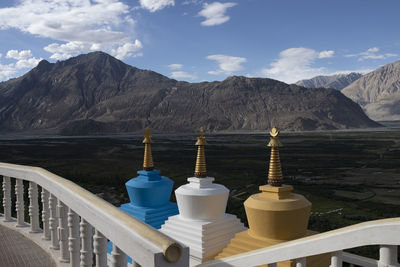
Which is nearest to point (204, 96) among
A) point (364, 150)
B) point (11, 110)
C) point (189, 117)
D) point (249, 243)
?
point (189, 117)

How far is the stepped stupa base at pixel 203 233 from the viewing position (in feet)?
27.3

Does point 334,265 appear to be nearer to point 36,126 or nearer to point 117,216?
point 117,216

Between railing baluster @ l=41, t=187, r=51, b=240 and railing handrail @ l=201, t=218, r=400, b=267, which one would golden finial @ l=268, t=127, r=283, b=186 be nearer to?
→ railing handrail @ l=201, t=218, r=400, b=267

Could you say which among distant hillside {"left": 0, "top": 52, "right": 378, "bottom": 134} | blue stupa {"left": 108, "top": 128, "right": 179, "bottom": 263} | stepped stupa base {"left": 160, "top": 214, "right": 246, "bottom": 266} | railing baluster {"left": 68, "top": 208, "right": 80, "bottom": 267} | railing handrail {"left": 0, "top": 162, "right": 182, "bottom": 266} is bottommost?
stepped stupa base {"left": 160, "top": 214, "right": 246, "bottom": 266}

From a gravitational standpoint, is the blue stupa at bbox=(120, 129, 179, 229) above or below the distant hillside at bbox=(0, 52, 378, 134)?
below

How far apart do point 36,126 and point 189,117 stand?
77.2 meters

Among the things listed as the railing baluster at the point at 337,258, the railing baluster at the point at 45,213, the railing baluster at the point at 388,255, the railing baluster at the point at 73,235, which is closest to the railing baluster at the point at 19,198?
the railing baluster at the point at 45,213

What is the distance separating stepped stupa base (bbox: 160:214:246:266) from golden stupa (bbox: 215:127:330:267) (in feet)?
4.09

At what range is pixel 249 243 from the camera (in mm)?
7195

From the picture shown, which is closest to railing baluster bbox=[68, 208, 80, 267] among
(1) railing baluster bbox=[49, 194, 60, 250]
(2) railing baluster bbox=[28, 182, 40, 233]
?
(1) railing baluster bbox=[49, 194, 60, 250]

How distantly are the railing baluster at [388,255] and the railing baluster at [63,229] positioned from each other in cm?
309

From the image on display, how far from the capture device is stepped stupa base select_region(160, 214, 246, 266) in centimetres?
831

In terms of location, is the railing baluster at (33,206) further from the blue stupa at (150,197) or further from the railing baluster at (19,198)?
the blue stupa at (150,197)

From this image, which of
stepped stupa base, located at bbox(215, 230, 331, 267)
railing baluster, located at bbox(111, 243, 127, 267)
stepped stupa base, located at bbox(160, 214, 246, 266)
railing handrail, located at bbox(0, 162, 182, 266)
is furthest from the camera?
stepped stupa base, located at bbox(160, 214, 246, 266)
